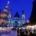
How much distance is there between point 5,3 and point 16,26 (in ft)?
1.43

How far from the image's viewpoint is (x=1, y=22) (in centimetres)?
152

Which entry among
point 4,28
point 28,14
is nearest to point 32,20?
point 28,14

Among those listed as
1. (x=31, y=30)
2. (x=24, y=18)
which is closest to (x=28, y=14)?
(x=24, y=18)

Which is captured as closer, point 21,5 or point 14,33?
point 14,33

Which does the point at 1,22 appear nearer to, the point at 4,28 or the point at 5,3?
the point at 4,28

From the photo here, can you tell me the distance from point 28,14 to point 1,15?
45cm

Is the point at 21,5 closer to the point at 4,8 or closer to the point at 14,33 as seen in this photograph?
the point at 4,8

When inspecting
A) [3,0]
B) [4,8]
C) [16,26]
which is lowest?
[16,26]

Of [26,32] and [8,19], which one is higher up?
[8,19]

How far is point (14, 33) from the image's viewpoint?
150 cm

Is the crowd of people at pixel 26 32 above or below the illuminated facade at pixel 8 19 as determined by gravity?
below

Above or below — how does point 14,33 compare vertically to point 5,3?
below

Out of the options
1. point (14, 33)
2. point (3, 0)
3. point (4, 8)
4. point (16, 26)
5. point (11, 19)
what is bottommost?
point (14, 33)

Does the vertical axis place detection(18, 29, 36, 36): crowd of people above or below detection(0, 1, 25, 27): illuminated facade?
below
